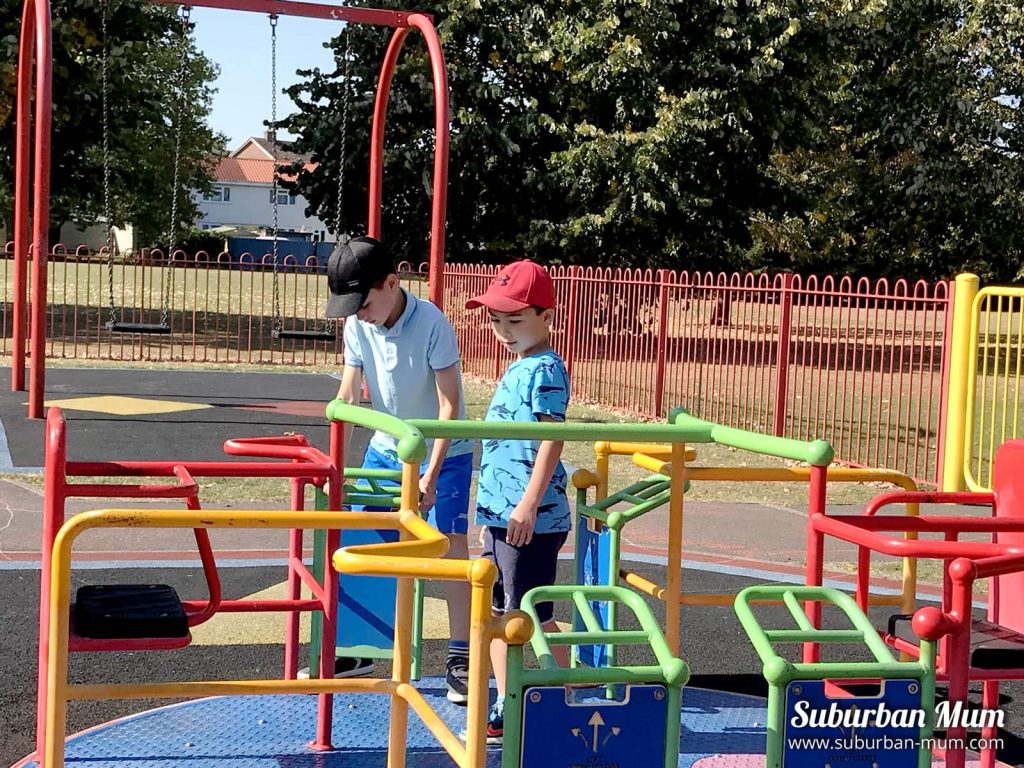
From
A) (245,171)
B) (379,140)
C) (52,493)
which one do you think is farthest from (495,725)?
(245,171)

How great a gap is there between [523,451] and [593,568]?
648 millimetres

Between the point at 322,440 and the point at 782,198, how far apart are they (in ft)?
43.2

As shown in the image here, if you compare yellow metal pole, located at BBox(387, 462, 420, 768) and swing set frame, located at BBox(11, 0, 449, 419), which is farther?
swing set frame, located at BBox(11, 0, 449, 419)

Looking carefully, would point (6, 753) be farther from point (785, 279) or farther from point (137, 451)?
point (785, 279)

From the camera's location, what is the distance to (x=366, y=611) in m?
4.62

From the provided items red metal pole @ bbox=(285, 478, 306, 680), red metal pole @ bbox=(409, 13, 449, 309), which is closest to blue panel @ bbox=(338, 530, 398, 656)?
red metal pole @ bbox=(285, 478, 306, 680)

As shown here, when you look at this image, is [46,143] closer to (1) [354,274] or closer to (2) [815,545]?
(1) [354,274]

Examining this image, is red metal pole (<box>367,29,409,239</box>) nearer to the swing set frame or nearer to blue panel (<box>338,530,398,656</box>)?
the swing set frame

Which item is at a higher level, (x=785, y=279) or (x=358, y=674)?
(x=785, y=279)

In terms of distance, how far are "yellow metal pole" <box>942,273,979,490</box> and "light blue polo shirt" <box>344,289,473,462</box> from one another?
6491 millimetres

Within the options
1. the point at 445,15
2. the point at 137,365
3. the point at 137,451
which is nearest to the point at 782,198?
the point at 445,15

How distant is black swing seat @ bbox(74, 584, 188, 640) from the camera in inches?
144

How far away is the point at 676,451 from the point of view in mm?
4133

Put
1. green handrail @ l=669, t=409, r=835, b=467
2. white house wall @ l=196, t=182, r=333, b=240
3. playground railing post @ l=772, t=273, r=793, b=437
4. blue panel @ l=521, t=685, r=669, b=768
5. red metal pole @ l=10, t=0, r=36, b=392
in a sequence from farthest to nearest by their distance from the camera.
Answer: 1. white house wall @ l=196, t=182, r=333, b=240
2. red metal pole @ l=10, t=0, r=36, b=392
3. playground railing post @ l=772, t=273, r=793, b=437
4. green handrail @ l=669, t=409, r=835, b=467
5. blue panel @ l=521, t=685, r=669, b=768
